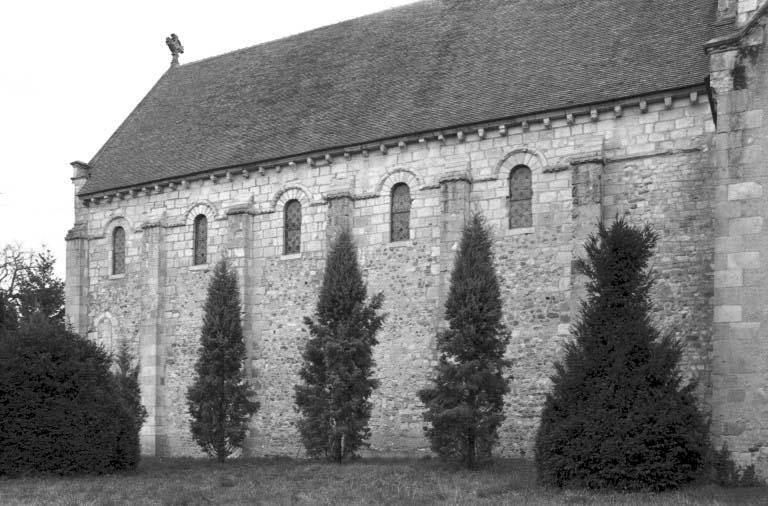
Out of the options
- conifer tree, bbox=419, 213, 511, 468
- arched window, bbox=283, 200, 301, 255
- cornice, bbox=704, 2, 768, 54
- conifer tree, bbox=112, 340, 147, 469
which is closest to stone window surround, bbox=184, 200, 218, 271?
arched window, bbox=283, 200, 301, 255

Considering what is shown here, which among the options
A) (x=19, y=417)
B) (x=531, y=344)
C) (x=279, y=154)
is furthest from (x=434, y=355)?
(x=19, y=417)

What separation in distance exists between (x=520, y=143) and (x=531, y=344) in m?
4.93

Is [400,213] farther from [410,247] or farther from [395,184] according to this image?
Result: [410,247]

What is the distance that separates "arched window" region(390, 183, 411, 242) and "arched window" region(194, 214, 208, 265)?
271 inches

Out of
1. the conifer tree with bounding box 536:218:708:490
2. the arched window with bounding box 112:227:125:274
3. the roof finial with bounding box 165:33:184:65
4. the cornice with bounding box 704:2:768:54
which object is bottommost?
the conifer tree with bounding box 536:218:708:490

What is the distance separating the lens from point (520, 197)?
26500 millimetres

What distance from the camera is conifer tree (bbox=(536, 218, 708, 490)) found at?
17188 millimetres

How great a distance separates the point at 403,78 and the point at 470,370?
439 inches

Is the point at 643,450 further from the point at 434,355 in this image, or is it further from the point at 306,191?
the point at 306,191

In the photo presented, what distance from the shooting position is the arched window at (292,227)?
100 ft

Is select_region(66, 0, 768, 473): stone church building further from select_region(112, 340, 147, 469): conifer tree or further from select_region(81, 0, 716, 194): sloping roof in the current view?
select_region(112, 340, 147, 469): conifer tree

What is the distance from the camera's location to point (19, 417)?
2225cm

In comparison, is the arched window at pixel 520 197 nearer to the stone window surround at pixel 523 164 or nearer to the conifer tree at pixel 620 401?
the stone window surround at pixel 523 164

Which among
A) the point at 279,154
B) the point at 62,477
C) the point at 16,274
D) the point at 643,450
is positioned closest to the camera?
the point at 643,450
